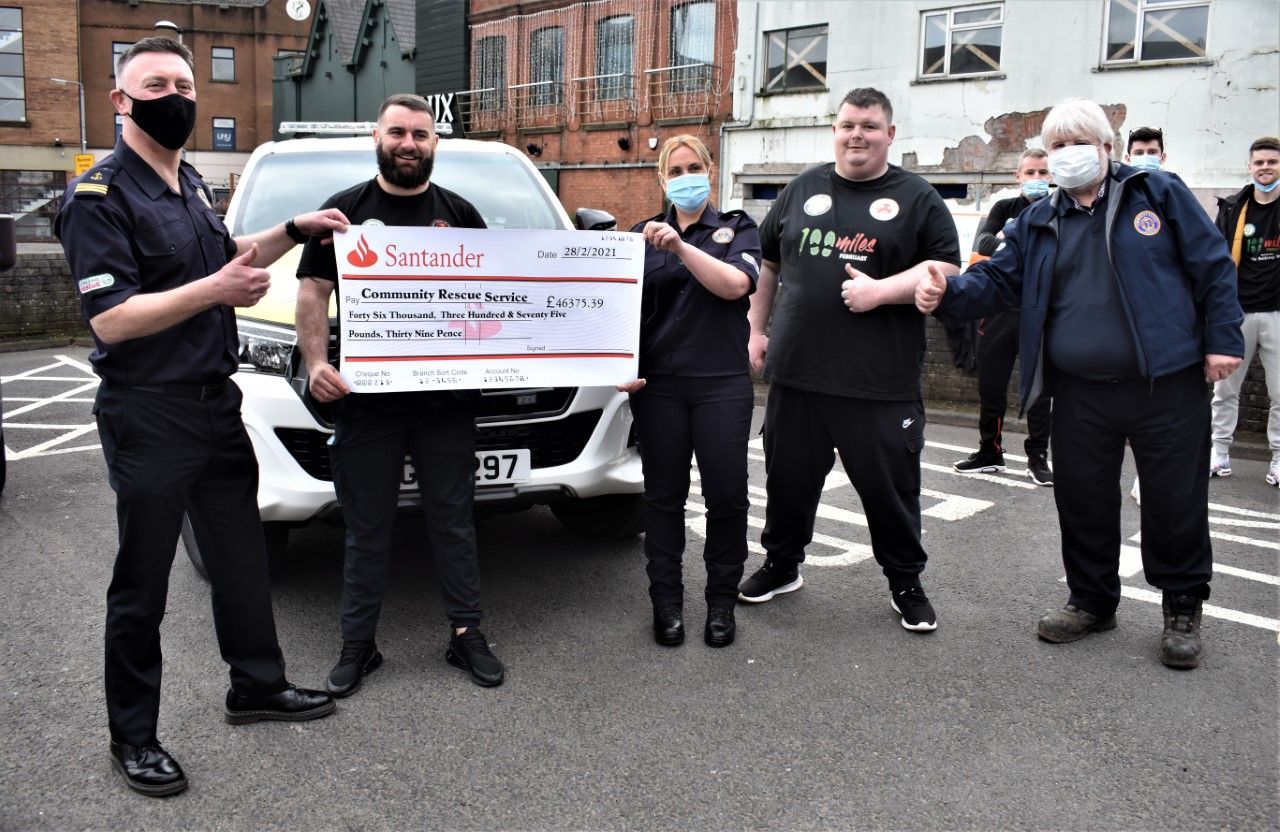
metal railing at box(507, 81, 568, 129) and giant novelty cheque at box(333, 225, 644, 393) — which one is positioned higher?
metal railing at box(507, 81, 568, 129)

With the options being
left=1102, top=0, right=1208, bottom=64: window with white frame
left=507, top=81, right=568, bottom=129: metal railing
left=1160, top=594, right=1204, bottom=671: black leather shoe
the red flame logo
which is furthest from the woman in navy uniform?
left=507, top=81, right=568, bottom=129: metal railing

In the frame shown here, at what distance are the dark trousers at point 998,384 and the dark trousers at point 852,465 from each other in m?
3.03

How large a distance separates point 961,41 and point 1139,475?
1669 cm

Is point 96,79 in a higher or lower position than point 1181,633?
higher

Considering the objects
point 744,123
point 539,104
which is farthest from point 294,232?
point 539,104

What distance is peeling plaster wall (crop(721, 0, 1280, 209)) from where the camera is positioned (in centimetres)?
1599

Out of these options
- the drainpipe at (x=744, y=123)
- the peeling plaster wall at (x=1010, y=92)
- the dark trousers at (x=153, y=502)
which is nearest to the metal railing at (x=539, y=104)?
the drainpipe at (x=744, y=123)

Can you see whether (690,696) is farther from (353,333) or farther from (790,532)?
(353,333)

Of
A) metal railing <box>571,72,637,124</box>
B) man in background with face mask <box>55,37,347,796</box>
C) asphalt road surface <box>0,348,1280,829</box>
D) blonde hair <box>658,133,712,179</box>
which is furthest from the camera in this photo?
metal railing <box>571,72,637,124</box>

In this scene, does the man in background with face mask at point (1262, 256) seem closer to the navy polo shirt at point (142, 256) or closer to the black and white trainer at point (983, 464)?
the black and white trainer at point (983, 464)

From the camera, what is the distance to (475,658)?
368cm

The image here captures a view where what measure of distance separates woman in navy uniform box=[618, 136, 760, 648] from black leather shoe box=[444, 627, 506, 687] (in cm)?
68

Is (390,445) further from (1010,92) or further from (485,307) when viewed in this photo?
(1010,92)

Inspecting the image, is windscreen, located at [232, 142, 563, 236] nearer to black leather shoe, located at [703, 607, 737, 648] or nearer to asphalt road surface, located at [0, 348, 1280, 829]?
asphalt road surface, located at [0, 348, 1280, 829]
